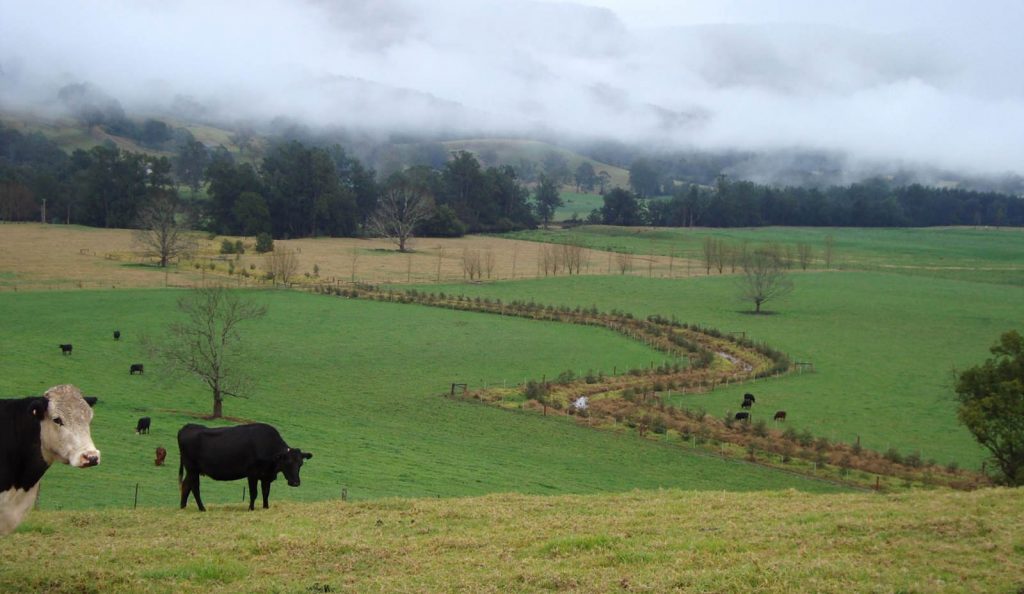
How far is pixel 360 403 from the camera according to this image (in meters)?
42.3

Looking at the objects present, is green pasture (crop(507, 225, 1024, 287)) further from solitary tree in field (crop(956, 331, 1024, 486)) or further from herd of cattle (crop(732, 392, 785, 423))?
solitary tree in field (crop(956, 331, 1024, 486))

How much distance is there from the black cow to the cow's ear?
6.32 meters

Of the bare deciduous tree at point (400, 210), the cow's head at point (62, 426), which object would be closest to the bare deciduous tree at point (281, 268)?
the bare deciduous tree at point (400, 210)

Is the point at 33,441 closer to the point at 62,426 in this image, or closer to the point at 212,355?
the point at 62,426

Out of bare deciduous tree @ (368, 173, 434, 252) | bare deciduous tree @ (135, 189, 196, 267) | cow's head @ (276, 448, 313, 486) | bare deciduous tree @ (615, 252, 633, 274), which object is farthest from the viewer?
bare deciduous tree @ (368, 173, 434, 252)

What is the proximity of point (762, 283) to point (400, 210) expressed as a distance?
74.4m

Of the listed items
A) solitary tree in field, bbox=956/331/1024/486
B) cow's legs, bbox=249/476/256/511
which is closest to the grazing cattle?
cow's legs, bbox=249/476/256/511

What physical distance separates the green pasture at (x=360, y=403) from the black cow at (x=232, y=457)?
10.4 ft

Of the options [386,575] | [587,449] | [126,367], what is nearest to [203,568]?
[386,575]

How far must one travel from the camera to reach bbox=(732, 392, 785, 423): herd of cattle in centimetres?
4300

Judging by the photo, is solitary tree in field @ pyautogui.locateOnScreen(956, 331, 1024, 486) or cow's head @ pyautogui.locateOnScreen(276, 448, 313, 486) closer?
cow's head @ pyautogui.locateOnScreen(276, 448, 313, 486)

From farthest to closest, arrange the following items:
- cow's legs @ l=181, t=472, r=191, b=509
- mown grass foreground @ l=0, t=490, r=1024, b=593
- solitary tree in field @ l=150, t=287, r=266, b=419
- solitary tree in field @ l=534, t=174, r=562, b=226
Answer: solitary tree in field @ l=534, t=174, r=562, b=226 → solitary tree in field @ l=150, t=287, r=266, b=419 → cow's legs @ l=181, t=472, r=191, b=509 → mown grass foreground @ l=0, t=490, r=1024, b=593

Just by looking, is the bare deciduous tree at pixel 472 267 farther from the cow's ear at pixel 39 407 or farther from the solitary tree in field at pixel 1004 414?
the cow's ear at pixel 39 407

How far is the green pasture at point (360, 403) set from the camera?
26.1 m
